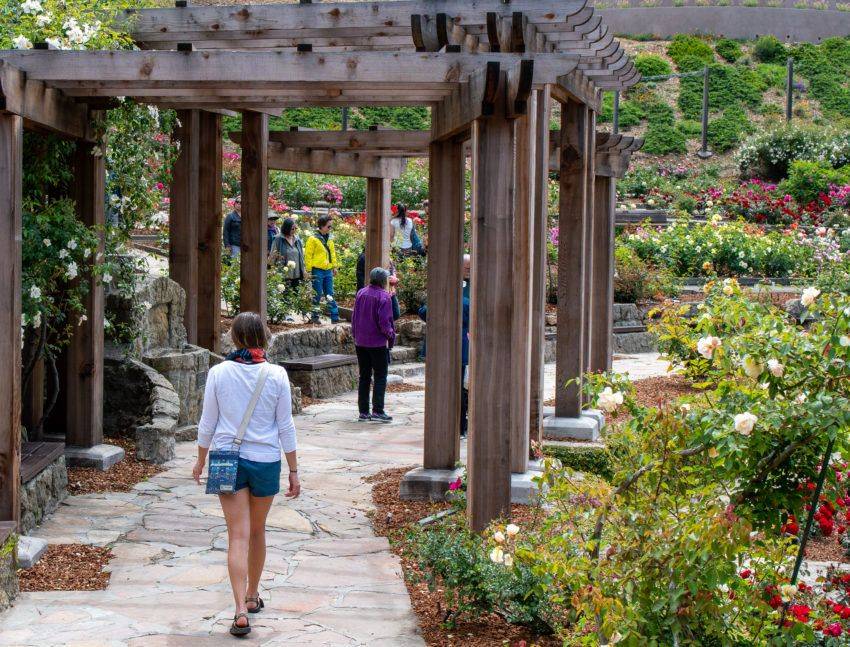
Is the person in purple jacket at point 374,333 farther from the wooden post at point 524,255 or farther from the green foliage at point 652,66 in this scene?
the green foliage at point 652,66

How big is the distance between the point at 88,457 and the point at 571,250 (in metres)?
4.30

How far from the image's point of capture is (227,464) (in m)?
5.37

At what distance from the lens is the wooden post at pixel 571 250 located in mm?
10008

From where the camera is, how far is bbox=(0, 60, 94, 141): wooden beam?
6566mm

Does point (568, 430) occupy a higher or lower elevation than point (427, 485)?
higher

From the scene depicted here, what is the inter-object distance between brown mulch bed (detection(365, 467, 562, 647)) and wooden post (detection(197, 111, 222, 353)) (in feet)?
14.7

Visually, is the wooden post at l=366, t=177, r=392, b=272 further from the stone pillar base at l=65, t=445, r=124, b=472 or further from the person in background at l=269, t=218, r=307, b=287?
the stone pillar base at l=65, t=445, r=124, b=472

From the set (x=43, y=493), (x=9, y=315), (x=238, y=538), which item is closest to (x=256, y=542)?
(x=238, y=538)

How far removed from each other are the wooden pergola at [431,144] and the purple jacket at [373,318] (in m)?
1.30

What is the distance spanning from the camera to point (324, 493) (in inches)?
332

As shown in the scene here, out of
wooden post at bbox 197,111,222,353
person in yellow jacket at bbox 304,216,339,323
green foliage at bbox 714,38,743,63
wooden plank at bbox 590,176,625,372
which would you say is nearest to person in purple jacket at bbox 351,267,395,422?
wooden post at bbox 197,111,222,353

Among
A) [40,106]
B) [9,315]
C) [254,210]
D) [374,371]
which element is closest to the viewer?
[9,315]

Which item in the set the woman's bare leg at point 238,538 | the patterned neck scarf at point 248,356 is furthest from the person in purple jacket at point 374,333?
the woman's bare leg at point 238,538

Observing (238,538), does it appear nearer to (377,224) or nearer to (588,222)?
(588,222)
